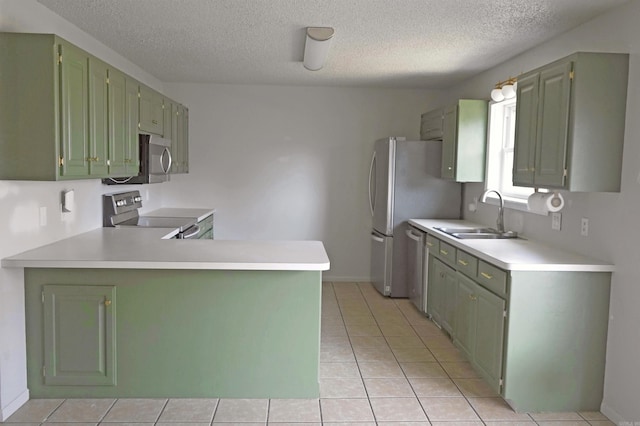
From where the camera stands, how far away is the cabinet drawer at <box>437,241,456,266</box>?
4148 mm

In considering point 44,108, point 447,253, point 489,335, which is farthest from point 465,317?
point 44,108

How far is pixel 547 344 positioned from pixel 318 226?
12.2ft

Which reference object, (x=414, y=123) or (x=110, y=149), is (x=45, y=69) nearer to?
(x=110, y=149)

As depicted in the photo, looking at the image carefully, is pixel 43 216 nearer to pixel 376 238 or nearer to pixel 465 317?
pixel 465 317

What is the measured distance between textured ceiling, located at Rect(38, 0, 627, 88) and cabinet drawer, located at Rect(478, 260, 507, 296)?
154cm

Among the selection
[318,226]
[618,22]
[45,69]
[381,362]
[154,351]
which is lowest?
[381,362]

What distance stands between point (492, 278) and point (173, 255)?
1.92 meters

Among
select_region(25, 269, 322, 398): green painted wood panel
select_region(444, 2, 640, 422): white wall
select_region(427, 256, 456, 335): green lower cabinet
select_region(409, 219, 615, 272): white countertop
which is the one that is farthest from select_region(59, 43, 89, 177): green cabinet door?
select_region(444, 2, 640, 422): white wall

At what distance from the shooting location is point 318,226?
652cm

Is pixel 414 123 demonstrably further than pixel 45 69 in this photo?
Yes

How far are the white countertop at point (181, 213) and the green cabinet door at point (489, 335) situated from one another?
2.82 m

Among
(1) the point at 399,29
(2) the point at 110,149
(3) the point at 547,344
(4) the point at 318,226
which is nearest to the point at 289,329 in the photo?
(3) the point at 547,344

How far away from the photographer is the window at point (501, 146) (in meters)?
4.70

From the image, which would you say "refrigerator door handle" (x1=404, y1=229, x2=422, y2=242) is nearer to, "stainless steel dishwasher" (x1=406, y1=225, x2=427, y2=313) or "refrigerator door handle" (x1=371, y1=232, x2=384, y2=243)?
"stainless steel dishwasher" (x1=406, y1=225, x2=427, y2=313)
